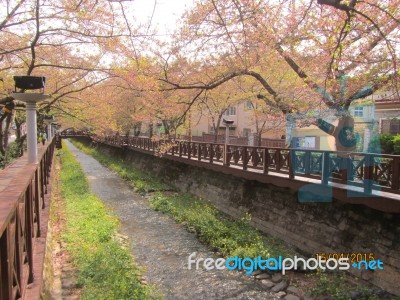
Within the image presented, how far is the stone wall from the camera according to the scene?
7.88 metres

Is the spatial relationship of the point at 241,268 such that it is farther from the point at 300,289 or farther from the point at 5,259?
the point at 5,259

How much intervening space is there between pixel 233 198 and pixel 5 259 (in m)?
12.9

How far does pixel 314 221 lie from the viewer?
10.3m

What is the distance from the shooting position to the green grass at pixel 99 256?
7.16 metres

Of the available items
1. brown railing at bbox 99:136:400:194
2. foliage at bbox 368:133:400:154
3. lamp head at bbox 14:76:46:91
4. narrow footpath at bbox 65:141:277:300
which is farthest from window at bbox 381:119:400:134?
lamp head at bbox 14:76:46:91

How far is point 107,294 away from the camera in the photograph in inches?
270

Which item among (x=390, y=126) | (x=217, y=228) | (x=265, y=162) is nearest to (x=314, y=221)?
(x=265, y=162)

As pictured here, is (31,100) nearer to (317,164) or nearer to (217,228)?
(317,164)

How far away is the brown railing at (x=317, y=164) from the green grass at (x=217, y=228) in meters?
2.23

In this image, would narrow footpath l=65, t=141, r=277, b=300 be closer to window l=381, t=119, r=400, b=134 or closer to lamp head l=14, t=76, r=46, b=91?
lamp head l=14, t=76, r=46, b=91

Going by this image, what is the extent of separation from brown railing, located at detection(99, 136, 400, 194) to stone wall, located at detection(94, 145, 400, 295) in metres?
0.74

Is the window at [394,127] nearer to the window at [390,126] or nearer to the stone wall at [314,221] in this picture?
the window at [390,126]

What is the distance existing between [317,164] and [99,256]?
675 cm

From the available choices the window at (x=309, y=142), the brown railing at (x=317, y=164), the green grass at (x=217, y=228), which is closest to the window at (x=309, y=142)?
the window at (x=309, y=142)
